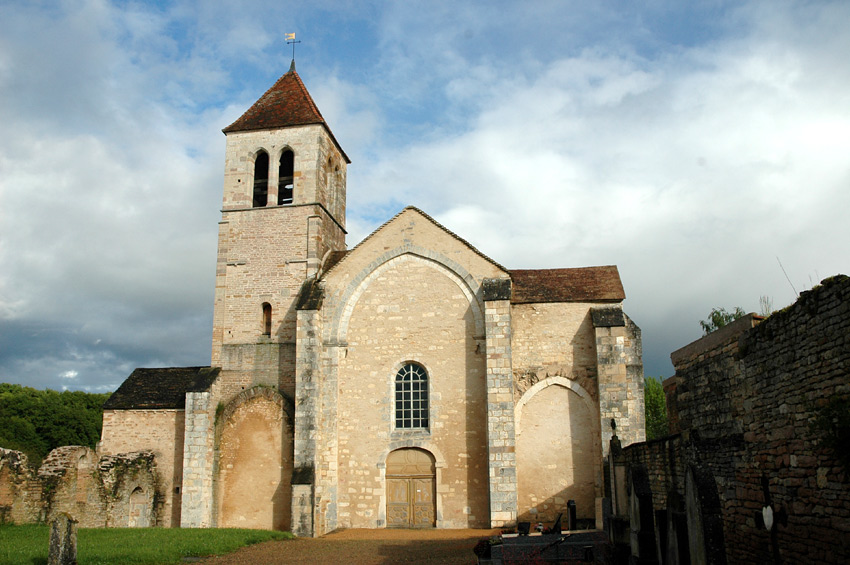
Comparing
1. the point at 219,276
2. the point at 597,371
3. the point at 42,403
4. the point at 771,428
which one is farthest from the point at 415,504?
the point at 42,403

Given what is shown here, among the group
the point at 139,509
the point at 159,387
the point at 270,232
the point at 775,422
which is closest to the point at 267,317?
the point at 270,232

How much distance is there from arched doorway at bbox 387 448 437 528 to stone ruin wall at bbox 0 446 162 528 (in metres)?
7.37

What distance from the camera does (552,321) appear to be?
20.0m

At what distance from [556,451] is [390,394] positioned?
201 inches

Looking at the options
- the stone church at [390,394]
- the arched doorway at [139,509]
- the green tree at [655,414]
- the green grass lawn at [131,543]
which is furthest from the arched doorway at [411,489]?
the green tree at [655,414]

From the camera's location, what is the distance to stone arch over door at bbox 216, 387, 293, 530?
766 inches

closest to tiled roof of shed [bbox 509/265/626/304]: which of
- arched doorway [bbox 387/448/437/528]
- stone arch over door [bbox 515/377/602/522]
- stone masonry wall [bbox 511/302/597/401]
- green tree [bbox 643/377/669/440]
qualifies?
stone masonry wall [bbox 511/302/597/401]

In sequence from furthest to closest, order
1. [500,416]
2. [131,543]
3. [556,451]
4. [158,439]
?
[158,439], [556,451], [500,416], [131,543]

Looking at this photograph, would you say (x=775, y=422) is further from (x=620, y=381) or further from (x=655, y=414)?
(x=655, y=414)

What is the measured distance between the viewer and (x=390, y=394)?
19.8 metres

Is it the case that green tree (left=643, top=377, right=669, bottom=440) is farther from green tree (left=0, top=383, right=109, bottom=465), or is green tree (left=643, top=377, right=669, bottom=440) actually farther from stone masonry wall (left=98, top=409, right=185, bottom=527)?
green tree (left=0, top=383, right=109, bottom=465)

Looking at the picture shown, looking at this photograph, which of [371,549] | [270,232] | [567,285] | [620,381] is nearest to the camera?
→ [371,549]

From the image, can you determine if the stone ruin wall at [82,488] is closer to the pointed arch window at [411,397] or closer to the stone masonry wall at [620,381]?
the pointed arch window at [411,397]

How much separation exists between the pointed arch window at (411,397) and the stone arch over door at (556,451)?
9.21 ft
